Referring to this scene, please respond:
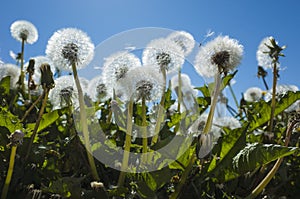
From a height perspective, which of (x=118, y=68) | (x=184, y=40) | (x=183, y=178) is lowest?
(x=183, y=178)

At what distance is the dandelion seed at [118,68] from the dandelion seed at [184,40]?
19cm

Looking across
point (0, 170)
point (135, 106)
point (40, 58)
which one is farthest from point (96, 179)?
point (40, 58)

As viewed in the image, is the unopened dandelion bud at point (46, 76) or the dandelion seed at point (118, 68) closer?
the unopened dandelion bud at point (46, 76)

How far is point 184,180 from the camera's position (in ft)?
2.63

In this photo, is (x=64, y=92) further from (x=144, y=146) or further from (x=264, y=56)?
(x=264, y=56)

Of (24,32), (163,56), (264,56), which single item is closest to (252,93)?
(264,56)

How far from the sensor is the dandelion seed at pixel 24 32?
6.97ft

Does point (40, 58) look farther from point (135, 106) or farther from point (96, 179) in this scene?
point (96, 179)

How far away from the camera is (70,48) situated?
97cm

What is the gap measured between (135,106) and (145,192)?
63cm

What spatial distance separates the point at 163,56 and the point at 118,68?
0.12 meters

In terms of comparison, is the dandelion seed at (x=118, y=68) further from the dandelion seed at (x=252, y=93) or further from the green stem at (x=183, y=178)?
the dandelion seed at (x=252, y=93)

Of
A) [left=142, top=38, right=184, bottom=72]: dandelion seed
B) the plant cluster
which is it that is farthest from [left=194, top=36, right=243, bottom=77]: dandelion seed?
[left=142, top=38, right=184, bottom=72]: dandelion seed

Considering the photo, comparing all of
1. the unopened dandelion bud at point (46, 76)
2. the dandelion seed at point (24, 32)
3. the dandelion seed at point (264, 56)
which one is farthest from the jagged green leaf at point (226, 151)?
the dandelion seed at point (24, 32)
